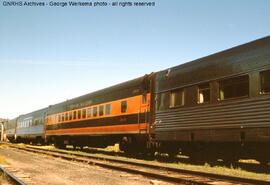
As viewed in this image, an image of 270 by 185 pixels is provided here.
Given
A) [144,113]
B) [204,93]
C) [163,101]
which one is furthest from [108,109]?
[204,93]

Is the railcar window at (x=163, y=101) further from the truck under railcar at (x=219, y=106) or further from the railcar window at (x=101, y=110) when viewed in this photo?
the railcar window at (x=101, y=110)

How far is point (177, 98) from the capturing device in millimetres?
12953

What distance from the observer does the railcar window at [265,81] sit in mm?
9227

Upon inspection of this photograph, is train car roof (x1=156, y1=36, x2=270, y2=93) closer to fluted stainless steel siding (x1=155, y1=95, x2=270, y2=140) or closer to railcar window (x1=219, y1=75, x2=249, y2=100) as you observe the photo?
railcar window (x1=219, y1=75, x2=249, y2=100)

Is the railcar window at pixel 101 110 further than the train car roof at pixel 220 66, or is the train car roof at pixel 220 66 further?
the railcar window at pixel 101 110

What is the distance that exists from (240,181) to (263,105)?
226 cm

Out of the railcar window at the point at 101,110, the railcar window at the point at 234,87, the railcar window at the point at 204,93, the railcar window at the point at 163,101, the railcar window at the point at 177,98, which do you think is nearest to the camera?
the railcar window at the point at 234,87

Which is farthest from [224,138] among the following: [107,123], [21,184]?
[107,123]

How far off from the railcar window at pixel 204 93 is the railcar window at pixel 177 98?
885mm

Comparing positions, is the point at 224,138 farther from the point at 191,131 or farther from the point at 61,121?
the point at 61,121

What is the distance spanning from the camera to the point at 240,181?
26.2 ft

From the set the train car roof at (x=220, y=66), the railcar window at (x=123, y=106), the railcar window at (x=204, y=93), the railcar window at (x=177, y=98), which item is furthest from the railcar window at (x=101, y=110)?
the railcar window at (x=204, y=93)

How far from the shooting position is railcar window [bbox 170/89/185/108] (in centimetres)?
1265

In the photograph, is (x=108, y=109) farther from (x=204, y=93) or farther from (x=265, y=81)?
(x=265, y=81)
